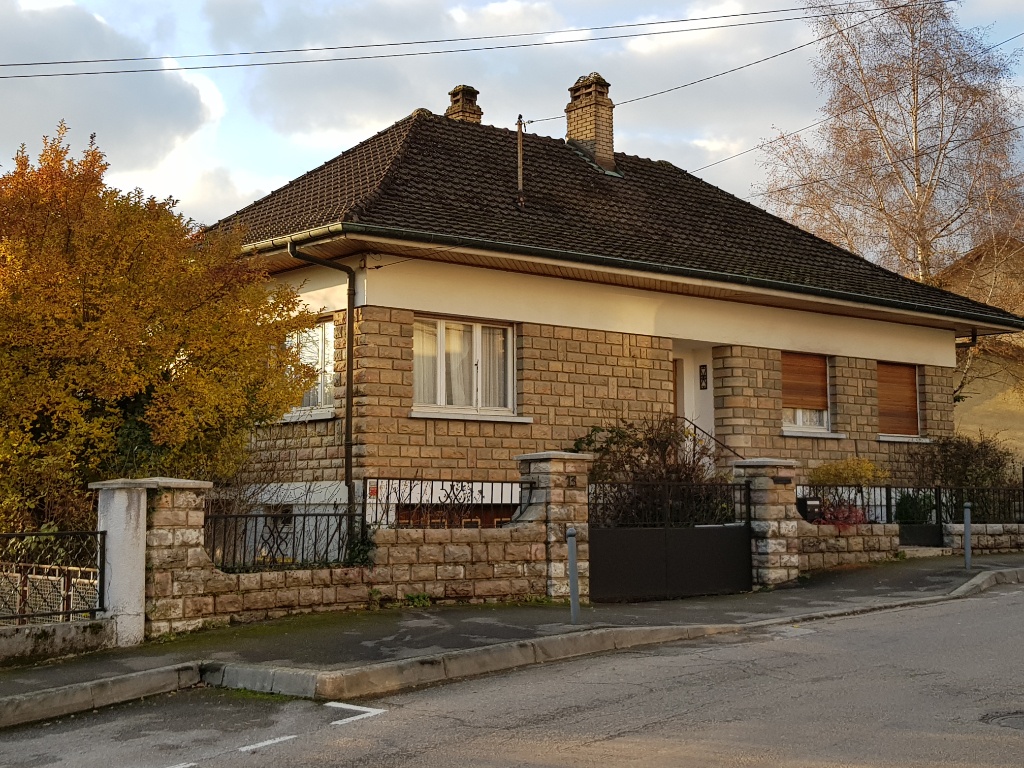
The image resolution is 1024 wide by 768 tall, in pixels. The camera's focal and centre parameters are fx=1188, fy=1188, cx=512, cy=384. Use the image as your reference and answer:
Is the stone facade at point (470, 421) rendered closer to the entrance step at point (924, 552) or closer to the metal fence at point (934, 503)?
the metal fence at point (934, 503)

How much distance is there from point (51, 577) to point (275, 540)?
2.07 m

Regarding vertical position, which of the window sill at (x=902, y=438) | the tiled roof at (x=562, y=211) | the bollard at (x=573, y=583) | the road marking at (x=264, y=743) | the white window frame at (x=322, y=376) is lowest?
the road marking at (x=264, y=743)

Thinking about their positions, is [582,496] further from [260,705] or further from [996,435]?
[996,435]

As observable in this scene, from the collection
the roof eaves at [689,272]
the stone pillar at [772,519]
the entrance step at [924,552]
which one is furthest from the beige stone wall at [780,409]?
the stone pillar at [772,519]

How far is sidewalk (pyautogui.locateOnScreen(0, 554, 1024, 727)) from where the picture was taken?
852 cm

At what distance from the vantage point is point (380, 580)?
39.7 ft

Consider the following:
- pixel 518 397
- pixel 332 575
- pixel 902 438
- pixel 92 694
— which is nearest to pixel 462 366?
pixel 518 397

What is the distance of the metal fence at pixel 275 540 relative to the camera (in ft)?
A: 37.1

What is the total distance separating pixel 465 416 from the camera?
16.2m

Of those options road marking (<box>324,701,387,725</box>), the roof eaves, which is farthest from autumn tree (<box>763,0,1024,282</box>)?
road marking (<box>324,701,387,725</box>)

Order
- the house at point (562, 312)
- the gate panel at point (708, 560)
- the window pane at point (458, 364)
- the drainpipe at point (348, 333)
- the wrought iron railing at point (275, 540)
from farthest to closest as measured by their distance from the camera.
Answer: the window pane at point (458, 364) → the house at point (562, 312) → the drainpipe at point (348, 333) → the gate panel at point (708, 560) → the wrought iron railing at point (275, 540)

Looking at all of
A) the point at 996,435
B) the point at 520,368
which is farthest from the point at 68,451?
the point at 996,435

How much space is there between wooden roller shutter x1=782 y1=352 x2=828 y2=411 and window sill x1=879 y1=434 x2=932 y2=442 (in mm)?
1390

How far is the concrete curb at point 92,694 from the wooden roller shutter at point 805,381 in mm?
13197
